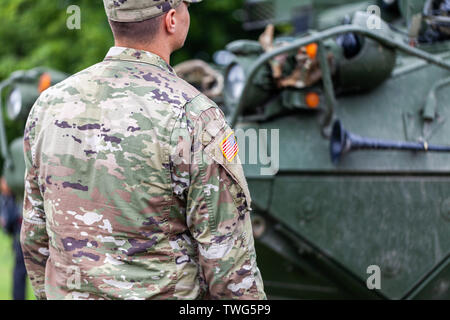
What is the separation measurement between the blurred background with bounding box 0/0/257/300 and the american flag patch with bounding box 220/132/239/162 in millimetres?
6750

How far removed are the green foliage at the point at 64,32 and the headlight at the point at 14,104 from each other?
11.6ft

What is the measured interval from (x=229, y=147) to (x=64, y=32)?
8.20 meters

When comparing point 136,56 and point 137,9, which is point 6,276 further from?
point 137,9

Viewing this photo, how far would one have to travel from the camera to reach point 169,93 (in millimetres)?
2031

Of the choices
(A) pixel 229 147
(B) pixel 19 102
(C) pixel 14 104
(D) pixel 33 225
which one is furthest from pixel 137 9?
(C) pixel 14 104

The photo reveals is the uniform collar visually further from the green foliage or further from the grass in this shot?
the green foliage

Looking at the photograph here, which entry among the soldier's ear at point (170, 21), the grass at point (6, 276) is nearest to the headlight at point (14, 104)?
the grass at point (6, 276)

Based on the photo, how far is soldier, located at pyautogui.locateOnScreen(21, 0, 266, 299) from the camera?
1982 millimetres

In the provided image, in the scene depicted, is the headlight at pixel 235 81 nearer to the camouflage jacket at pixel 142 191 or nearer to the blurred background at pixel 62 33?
the camouflage jacket at pixel 142 191

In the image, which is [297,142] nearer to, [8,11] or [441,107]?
[441,107]

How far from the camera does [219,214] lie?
2004 mm

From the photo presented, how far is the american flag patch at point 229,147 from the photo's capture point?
2014 millimetres
